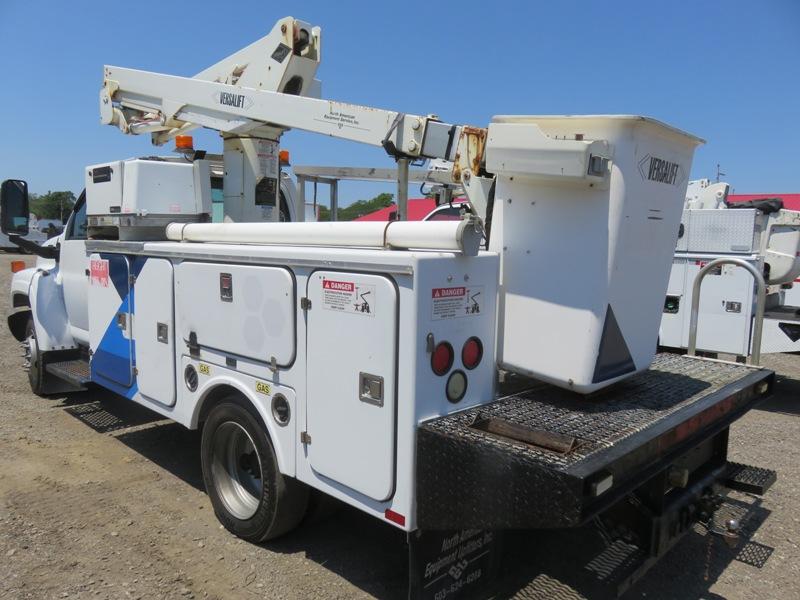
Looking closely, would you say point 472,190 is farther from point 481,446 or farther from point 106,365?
point 106,365

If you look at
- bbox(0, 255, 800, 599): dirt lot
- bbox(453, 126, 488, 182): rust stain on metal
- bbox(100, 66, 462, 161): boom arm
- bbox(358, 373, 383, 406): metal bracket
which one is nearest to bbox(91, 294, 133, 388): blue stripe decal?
bbox(0, 255, 800, 599): dirt lot

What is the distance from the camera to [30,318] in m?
6.68

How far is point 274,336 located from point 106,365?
7.49ft

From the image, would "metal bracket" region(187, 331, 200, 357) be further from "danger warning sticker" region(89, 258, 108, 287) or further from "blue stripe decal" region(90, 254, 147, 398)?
"danger warning sticker" region(89, 258, 108, 287)

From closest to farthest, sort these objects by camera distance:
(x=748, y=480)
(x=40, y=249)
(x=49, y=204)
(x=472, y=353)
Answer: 1. (x=472, y=353)
2. (x=748, y=480)
3. (x=40, y=249)
4. (x=49, y=204)

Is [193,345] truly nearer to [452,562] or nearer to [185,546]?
[185,546]

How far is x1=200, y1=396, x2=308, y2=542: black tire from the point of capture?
3309 mm

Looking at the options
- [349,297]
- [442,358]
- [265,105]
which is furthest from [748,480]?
[265,105]

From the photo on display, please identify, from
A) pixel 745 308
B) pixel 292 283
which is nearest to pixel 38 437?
pixel 292 283

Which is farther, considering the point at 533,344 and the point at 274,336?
the point at 274,336

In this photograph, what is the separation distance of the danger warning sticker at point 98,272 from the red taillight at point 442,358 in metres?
3.13

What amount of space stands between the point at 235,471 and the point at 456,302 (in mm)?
1923

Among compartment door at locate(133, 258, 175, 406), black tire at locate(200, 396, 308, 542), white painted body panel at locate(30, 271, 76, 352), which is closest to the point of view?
black tire at locate(200, 396, 308, 542)

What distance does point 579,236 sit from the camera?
270 cm
